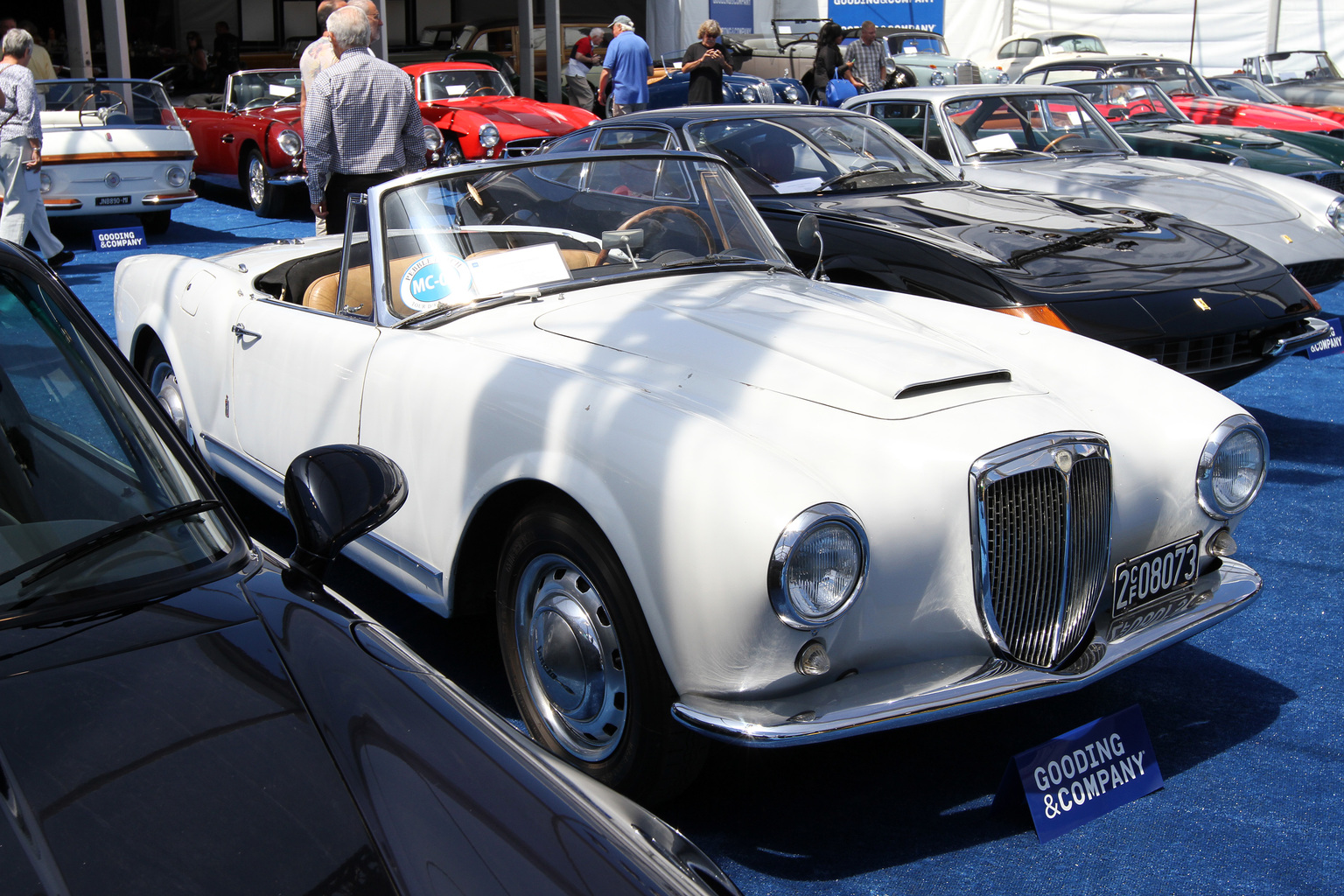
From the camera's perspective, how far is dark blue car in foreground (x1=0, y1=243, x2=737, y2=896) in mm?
1247

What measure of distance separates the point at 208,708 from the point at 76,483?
58 cm

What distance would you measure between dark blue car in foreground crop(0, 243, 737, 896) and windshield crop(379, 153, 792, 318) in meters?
1.39

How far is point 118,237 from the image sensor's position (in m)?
9.70

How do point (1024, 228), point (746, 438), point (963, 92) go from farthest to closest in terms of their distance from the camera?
point (963, 92) → point (1024, 228) → point (746, 438)

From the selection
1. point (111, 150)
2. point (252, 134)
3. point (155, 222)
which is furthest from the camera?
point (252, 134)

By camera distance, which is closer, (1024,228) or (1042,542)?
(1042,542)

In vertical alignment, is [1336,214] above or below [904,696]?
above

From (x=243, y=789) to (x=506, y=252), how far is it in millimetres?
2250

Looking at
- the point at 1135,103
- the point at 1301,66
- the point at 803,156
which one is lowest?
the point at 803,156

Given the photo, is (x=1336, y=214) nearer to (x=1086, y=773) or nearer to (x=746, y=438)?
(x=1086, y=773)

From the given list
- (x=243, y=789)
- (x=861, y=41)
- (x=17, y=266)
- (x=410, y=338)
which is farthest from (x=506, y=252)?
(x=861, y=41)

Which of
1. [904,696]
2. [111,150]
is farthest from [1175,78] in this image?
[904,696]

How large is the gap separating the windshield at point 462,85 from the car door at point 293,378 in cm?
943

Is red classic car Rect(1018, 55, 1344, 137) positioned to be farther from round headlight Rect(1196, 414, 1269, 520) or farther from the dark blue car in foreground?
the dark blue car in foreground
